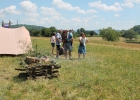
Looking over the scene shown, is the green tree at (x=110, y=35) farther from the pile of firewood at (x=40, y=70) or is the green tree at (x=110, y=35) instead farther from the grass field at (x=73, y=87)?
the pile of firewood at (x=40, y=70)

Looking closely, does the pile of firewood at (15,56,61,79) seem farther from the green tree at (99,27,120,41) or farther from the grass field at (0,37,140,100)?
the green tree at (99,27,120,41)

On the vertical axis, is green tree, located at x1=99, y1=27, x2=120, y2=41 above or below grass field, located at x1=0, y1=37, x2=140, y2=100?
above

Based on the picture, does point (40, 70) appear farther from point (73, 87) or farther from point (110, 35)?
point (110, 35)

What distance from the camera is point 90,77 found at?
29.9 ft

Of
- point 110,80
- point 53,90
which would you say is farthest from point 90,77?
point 53,90

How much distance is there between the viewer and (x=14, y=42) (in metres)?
15.7

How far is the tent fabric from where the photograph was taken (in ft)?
49.6

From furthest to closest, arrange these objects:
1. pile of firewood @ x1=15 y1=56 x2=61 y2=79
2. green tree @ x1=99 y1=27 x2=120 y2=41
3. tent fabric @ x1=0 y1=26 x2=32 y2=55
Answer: green tree @ x1=99 y1=27 x2=120 y2=41, tent fabric @ x1=0 y1=26 x2=32 y2=55, pile of firewood @ x1=15 y1=56 x2=61 y2=79

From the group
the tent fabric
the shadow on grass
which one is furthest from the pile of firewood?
the tent fabric

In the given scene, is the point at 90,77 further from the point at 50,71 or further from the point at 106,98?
the point at 106,98

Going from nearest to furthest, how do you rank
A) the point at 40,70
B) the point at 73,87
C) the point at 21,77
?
the point at 73,87 → the point at 40,70 → the point at 21,77

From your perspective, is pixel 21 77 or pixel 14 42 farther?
pixel 14 42

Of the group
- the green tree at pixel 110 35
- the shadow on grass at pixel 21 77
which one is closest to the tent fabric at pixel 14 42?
the shadow on grass at pixel 21 77

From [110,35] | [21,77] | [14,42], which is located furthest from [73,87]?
[110,35]
